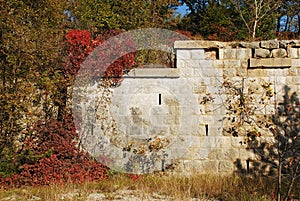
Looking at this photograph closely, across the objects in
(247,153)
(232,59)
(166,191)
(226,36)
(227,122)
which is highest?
(226,36)

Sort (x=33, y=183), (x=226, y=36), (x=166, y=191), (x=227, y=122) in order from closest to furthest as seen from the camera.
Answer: (x=166, y=191) → (x=33, y=183) → (x=227, y=122) → (x=226, y=36)

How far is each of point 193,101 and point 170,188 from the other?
1.58 m

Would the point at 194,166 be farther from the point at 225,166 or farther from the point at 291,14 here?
the point at 291,14

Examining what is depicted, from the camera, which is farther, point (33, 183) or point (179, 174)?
point (179, 174)

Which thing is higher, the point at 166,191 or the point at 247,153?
the point at 247,153

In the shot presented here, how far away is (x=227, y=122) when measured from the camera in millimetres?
5934

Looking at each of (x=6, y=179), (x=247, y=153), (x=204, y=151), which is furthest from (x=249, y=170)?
(x=6, y=179)

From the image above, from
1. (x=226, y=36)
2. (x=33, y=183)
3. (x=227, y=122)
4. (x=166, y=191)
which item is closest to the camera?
(x=166, y=191)

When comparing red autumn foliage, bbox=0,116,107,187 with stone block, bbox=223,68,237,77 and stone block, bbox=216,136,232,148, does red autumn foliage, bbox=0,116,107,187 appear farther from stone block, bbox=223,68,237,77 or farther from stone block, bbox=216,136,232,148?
stone block, bbox=223,68,237,77

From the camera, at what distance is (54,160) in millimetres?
5742

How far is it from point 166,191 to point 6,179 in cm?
260

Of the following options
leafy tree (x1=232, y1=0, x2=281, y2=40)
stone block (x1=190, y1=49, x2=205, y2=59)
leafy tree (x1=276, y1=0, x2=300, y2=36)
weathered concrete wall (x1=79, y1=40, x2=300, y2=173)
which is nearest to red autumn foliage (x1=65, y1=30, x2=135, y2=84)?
weathered concrete wall (x1=79, y1=40, x2=300, y2=173)

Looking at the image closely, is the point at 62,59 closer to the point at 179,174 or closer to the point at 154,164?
the point at 154,164

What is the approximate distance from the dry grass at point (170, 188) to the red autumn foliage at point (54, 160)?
0.27 metres
